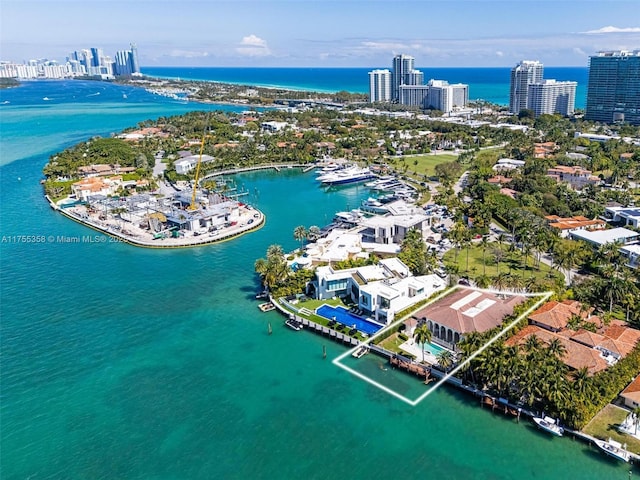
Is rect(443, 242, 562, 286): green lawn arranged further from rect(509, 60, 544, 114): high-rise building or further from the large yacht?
rect(509, 60, 544, 114): high-rise building

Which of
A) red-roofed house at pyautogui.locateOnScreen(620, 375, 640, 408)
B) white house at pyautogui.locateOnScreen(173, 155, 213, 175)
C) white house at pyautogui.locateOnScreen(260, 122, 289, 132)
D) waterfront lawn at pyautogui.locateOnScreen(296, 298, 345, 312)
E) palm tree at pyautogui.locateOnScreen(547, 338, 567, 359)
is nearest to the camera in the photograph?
red-roofed house at pyautogui.locateOnScreen(620, 375, 640, 408)

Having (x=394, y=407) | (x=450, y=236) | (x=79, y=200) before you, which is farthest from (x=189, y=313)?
(x=79, y=200)

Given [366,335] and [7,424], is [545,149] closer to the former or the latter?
[366,335]

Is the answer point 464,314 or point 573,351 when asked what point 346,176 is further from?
point 573,351

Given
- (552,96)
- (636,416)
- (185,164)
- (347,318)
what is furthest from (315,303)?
(552,96)

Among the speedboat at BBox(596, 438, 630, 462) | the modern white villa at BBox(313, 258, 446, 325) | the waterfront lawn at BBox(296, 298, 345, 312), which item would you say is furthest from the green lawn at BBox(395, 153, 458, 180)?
the speedboat at BBox(596, 438, 630, 462)

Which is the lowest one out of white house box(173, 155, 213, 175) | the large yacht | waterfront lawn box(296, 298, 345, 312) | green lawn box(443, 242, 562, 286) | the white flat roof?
waterfront lawn box(296, 298, 345, 312)
